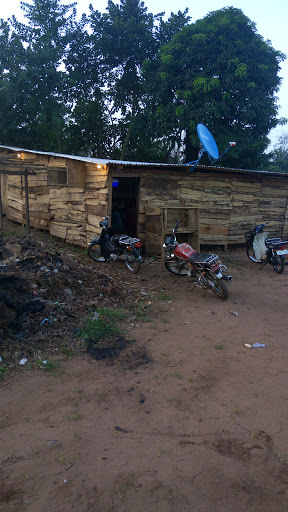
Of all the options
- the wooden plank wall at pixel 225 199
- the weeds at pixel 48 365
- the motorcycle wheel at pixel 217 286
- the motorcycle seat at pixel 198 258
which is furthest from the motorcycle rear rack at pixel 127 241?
the weeds at pixel 48 365

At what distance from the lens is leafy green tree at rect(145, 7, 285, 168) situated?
14.2 meters

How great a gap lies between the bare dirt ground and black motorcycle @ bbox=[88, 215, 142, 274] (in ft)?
9.71

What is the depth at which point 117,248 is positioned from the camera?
842cm

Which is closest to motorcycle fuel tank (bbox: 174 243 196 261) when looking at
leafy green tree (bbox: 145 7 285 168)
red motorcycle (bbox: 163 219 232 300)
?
red motorcycle (bbox: 163 219 232 300)

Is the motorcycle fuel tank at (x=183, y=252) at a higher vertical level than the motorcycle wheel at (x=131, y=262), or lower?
higher

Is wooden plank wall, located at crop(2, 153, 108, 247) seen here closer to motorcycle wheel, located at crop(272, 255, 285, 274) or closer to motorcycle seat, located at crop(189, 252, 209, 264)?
motorcycle seat, located at crop(189, 252, 209, 264)

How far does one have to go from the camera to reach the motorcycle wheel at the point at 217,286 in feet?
21.4

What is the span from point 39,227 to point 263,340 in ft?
29.4

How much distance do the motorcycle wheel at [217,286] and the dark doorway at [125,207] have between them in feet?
15.5

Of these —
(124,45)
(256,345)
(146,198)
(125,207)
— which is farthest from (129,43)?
(256,345)

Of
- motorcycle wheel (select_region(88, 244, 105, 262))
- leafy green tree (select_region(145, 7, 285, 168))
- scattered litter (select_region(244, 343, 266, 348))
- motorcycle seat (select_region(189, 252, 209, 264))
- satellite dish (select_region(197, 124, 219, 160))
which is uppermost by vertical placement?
leafy green tree (select_region(145, 7, 285, 168))

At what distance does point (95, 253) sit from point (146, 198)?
2.01m

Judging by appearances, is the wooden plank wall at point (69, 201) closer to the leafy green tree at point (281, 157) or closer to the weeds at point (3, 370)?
the weeds at point (3, 370)

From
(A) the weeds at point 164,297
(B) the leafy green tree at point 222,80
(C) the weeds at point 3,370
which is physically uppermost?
(B) the leafy green tree at point 222,80
